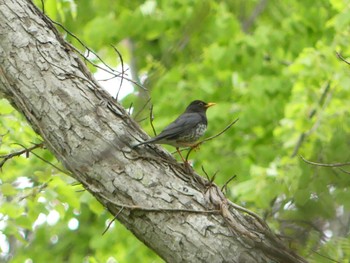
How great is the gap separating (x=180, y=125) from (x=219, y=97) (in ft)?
20.5

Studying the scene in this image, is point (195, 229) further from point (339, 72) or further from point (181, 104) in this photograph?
point (181, 104)

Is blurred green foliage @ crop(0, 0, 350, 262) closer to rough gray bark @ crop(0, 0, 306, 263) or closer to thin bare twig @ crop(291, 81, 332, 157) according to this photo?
thin bare twig @ crop(291, 81, 332, 157)

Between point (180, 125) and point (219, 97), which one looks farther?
point (219, 97)

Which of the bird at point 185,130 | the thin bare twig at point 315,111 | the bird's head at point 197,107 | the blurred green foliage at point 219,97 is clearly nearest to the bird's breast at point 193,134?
the bird at point 185,130

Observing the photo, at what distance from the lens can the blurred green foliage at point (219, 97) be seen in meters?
6.25

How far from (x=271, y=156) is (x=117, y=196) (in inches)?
286

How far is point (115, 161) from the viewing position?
11.7 feet

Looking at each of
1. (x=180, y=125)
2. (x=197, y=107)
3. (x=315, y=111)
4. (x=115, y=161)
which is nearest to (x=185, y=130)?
(x=180, y=125)

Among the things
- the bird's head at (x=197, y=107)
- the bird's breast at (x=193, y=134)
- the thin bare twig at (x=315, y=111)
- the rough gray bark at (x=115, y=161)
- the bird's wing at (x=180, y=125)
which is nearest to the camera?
the rough gray bark at (x=115, y=161)

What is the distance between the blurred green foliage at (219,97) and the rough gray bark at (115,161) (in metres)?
1.67

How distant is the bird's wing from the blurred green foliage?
2.76 ft

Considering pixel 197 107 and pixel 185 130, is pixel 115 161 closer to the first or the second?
pixel 185 130

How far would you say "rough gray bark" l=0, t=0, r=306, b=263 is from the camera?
3.44 metres

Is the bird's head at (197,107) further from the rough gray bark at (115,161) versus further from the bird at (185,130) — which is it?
the rough gray bark at (115,161)
